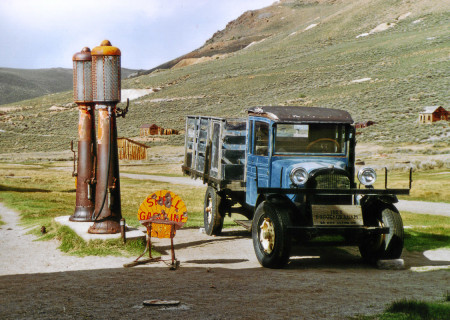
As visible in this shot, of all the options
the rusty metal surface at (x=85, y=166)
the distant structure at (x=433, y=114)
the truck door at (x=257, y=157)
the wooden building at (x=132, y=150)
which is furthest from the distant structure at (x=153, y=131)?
the truck door at (x=257, y=157)

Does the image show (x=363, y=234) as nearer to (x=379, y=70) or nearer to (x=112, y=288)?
(x=112, y=288)

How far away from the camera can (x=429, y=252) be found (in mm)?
12203

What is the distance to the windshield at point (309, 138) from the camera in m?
11.2

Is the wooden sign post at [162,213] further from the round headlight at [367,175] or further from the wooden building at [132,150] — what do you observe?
the wooden building at [132,150]

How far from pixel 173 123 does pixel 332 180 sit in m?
85.8

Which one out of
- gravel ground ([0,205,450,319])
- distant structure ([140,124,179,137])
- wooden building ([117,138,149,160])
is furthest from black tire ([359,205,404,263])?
distant structure ([140,124,179,137])

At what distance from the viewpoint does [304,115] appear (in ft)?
37.1

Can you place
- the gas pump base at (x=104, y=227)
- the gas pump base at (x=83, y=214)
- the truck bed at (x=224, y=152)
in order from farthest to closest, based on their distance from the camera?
1. the gas pump base at (x=83, y=214)
2. the truck bed at (x=224, y=152)
3. the gas pump base at (x=104, y=227)

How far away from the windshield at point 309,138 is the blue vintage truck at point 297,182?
2cm

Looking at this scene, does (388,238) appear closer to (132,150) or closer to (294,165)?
(294,165)

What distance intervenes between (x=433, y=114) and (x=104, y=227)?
2132 inches

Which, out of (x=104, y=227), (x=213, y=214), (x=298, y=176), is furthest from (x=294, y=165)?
(x=104, y=227)

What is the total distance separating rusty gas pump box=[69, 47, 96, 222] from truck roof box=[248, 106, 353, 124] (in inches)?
145

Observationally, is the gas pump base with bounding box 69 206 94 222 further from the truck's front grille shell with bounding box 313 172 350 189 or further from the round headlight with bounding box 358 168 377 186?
the round headlight with bounding box 358 168 377 186
